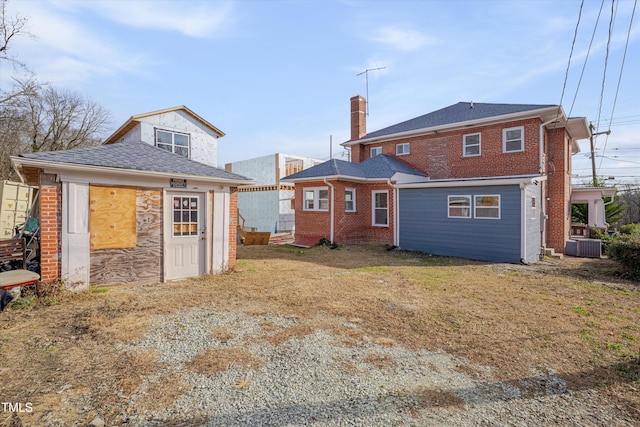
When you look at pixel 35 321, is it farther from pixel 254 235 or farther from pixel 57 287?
pixel 254 235

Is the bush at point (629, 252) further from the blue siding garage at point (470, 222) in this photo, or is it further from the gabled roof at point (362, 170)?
the gabled roof at point (362, 170)

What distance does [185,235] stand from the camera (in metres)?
8.41

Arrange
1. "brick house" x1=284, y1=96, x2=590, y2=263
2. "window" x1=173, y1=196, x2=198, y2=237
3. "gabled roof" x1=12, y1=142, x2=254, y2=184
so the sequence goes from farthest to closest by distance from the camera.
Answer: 1. "brick house" x1=284, y1=96, x2=590, y2=263
2. "window" x1=173, y1=196, x2=198, y2=237
3. "gabled roof" x1=12, y1=142, x2=254, y2=184

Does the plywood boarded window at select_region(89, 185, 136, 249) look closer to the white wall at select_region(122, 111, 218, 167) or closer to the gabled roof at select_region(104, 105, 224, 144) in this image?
the white wall at select_region(122, 111, 218, 167)

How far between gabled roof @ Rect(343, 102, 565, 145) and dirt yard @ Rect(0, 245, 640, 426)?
7.11m

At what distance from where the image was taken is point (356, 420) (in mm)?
2939

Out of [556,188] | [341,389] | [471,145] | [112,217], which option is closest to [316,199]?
[471,145]

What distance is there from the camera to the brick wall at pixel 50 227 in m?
6.42

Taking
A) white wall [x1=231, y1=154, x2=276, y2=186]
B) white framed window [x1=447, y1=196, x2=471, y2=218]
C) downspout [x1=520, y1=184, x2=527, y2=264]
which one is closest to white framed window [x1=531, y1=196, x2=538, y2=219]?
downspout [x1=520, y1=184, x2=527, y2=264]

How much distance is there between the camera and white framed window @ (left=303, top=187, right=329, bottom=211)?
Result: 16.3 m

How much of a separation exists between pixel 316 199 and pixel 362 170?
118 inches

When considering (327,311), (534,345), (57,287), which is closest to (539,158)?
(534,345)

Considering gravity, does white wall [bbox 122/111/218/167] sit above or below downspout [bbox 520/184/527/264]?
above

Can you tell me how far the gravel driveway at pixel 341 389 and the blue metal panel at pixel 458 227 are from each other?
864 cm
